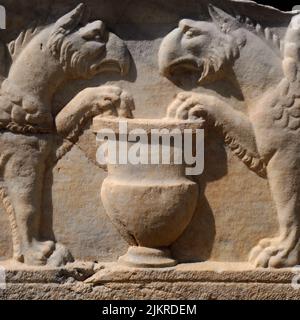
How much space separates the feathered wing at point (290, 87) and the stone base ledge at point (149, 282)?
2.17 ft

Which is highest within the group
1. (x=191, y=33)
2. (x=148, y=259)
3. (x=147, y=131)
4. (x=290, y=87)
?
(x=191, y=33)

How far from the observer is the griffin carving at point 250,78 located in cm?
400

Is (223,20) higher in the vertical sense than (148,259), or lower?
higher

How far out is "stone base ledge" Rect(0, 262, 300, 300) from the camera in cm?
409

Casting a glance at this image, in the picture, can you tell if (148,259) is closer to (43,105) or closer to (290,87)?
(43,105)

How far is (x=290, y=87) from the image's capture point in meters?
4.00

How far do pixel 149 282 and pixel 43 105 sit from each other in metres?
0.89

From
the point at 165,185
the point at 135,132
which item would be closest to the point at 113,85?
the point at 135,132

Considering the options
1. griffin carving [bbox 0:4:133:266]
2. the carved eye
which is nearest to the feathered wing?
the carved eye

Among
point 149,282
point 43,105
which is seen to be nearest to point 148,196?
point 149,282

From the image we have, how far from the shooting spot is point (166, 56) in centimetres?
400

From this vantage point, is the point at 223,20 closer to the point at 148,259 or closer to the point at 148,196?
the point at 148,196

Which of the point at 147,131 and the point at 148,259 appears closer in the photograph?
the point at 147,131

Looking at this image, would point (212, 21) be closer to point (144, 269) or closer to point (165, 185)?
point (165, 185)
